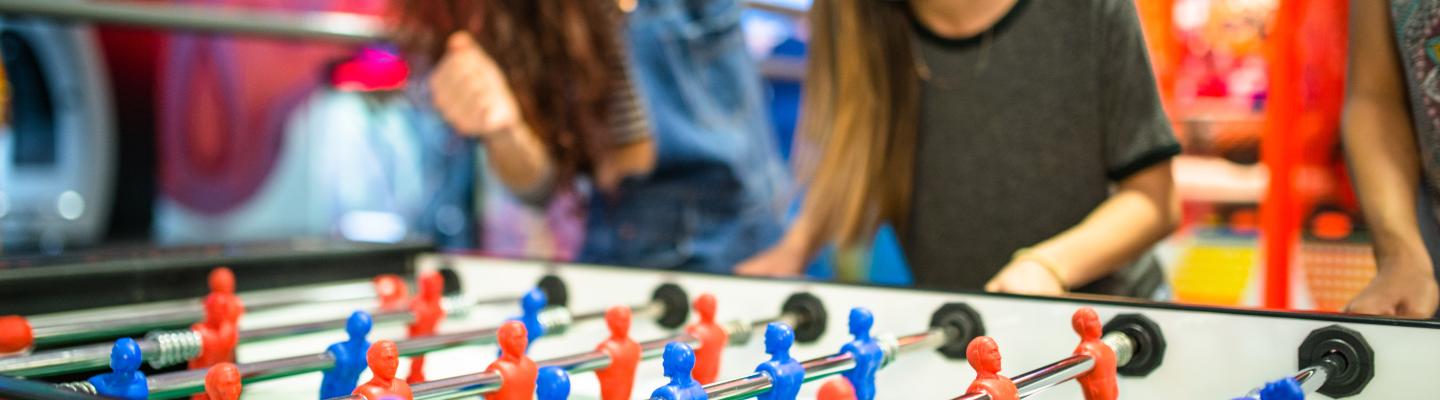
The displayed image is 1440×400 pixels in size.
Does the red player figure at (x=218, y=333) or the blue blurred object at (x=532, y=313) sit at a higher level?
the red player figure at (x=218, y=333)

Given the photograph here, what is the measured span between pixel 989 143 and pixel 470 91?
829mm

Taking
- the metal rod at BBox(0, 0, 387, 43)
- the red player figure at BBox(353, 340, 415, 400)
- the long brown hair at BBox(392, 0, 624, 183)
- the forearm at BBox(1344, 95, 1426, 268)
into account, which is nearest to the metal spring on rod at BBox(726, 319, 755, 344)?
the red player figure at BBox(353, 340, 415, 400)

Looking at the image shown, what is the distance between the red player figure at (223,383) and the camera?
0.72 meters

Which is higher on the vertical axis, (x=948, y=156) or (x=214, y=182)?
(x=214, y=182)

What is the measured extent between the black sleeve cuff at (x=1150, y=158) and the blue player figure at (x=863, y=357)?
477 millimetres

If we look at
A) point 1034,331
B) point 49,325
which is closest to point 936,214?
point 1034,331

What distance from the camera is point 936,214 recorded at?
1402 mm

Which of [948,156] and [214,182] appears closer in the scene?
[948,156]

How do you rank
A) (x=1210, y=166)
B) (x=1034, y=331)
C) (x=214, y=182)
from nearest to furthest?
(x=1034, y=331) < (x=1210, y=166) < (x=214, y=182)

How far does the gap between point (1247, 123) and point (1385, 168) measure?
902 mm

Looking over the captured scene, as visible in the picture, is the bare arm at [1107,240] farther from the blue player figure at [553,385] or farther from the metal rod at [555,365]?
the blue player figure at [553,385]

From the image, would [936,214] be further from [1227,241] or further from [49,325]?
[1227,241]

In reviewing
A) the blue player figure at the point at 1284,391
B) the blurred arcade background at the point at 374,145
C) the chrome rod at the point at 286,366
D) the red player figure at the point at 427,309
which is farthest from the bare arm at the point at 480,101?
the blue player figure at the point at 1284,391

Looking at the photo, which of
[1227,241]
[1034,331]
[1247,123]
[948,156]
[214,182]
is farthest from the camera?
[214,182]
